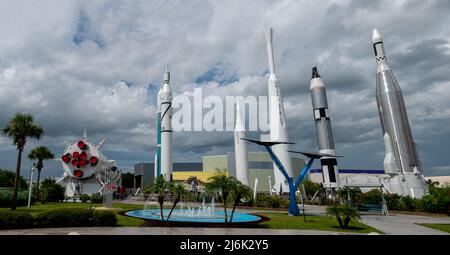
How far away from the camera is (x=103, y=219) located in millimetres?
19938

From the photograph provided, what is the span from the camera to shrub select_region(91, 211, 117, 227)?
1977cm

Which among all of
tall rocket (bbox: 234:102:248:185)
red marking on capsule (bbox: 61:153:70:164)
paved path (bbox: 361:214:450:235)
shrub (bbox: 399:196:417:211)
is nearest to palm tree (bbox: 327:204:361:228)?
paved path (bbox: 361:214:450:235)

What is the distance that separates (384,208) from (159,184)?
28.3 m

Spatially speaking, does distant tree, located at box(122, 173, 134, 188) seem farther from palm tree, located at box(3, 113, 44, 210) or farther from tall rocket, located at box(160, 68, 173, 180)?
palm tree, located at box(3, 113, 44, 210)

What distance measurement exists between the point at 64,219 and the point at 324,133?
171 feet

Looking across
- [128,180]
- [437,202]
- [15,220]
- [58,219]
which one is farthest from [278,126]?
[128,180]

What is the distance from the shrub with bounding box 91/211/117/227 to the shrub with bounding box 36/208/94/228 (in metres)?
0.34

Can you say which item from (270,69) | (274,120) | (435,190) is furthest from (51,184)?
(435,190)

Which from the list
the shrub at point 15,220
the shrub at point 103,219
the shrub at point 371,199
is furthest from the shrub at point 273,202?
the shrub at point 15,220

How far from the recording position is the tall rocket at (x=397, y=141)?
54.7 meters

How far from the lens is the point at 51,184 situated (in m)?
53.2

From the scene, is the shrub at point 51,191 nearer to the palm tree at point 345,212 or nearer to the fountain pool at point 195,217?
the fountain pool at point 195,217

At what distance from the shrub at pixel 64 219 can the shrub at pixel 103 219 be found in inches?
13.4

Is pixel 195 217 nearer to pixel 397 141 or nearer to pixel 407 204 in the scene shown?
pixel 407 204
